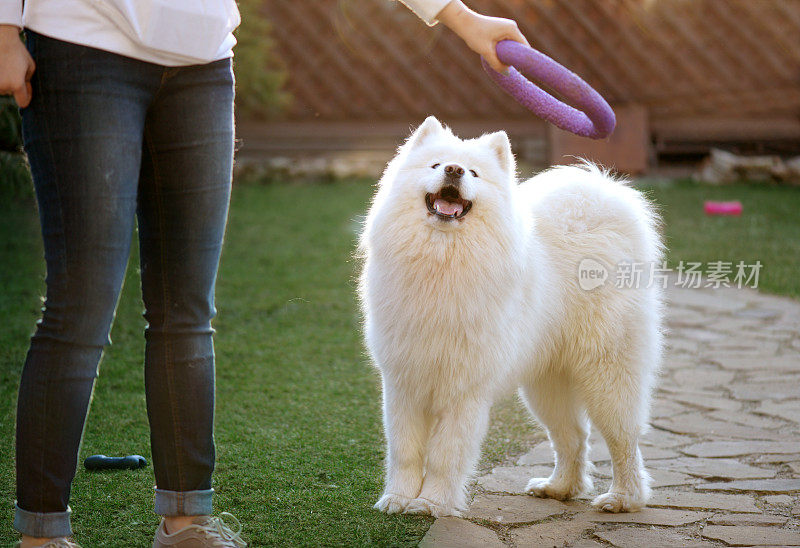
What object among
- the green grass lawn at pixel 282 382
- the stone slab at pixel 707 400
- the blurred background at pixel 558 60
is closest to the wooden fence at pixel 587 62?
the blurred background at pixel 558 60

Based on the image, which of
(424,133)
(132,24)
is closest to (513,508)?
(424,133)

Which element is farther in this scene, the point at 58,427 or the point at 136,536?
the point at 136,536

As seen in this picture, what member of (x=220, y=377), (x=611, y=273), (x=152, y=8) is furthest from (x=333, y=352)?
(x=152, y=8)

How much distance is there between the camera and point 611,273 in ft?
8.63

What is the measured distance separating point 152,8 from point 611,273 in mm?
1522

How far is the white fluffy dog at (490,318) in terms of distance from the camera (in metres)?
2.36

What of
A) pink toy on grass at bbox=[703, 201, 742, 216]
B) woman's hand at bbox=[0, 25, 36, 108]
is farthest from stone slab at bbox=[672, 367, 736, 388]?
pink toy on grass at bbox=[703, 201, 742, 216]

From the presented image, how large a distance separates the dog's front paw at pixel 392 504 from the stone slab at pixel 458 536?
0.10m

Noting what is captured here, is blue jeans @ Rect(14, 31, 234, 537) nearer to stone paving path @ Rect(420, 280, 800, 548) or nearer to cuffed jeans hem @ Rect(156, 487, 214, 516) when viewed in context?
cuffed jeans hem @ Rect(156, 487, 214, 516)

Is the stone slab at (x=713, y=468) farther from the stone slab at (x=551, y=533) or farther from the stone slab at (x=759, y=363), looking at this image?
the stone slab at (x=759, y=363)

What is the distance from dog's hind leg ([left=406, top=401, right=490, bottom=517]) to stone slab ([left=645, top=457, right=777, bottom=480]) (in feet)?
2.67

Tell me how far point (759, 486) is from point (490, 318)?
992mm

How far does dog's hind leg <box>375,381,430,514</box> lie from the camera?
2.40 metres

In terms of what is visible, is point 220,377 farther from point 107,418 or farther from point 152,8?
point 152,8
